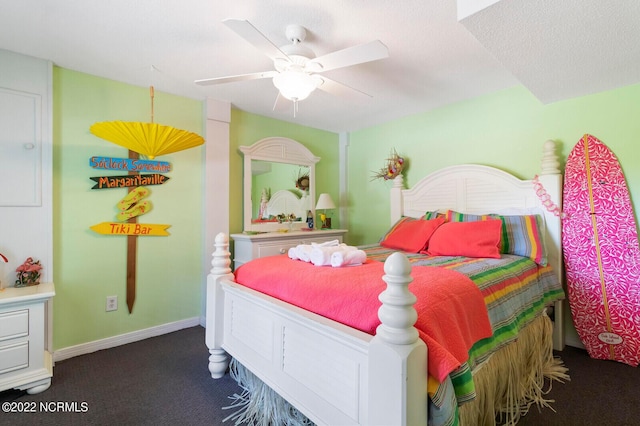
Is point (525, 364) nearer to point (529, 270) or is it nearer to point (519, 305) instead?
point (519, 305)

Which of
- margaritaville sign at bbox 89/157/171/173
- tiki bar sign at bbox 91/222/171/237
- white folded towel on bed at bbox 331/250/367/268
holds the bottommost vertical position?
white folded towel on bed at bbox 331/250/367/268

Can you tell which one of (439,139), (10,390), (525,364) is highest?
(439,139)

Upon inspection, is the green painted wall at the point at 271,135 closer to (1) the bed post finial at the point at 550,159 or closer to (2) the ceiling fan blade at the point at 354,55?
(2) the ceiling fan blade at the point at 354,55

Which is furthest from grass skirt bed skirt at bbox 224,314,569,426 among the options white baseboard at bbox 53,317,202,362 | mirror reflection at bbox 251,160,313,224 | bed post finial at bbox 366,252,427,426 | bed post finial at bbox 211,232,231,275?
mirror reflection at bbox 251,160,313,224

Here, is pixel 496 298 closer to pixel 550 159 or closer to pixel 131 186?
pixel 550 159

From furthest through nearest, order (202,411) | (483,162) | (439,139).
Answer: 1. (439,139)
2. (483,162)
3. (202,411)

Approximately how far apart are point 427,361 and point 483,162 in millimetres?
2434

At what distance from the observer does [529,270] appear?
6.70 feet

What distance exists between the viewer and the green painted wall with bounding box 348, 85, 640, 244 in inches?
87.3

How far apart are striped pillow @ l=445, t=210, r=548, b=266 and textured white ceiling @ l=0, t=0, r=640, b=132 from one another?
984 millimetres

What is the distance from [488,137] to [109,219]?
3.45 m

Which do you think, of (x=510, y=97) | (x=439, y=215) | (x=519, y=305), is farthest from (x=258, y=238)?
(x=510, y=97)

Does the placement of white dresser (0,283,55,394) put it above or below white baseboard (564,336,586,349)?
above

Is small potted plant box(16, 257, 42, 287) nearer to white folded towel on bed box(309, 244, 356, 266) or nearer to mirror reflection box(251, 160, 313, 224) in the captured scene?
mirror reflection box(251, 160, 313, 224)
